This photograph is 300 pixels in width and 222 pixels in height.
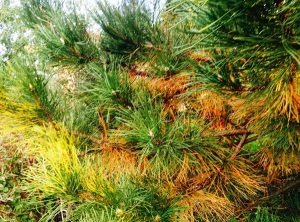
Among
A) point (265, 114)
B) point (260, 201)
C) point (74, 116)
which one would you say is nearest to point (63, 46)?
point (74, 116)

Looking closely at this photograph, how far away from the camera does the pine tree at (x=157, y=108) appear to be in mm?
793

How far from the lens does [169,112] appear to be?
62.0 inches

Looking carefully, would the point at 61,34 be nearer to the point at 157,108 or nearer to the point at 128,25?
the point at 128,25

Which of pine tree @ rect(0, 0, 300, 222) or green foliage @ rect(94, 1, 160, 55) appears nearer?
pine tree @ rect(0, 0, 300, 222)

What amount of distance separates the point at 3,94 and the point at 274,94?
92 centimetres

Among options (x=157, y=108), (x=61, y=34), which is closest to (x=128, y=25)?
(x=61, y=34)

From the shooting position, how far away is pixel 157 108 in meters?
1.21

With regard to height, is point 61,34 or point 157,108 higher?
point 61,34

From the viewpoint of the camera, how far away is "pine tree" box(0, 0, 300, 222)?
79cm

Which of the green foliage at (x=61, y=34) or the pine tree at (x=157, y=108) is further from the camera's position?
the green foliage at (x=61, y=34)

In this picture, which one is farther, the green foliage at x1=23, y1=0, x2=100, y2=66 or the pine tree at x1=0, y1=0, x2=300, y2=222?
the green foliage at x1=23, y1=0, x2=100, y2=66

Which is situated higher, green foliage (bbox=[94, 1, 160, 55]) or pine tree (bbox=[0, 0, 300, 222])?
green foliage (bbox=[94, 1, 160, 55])

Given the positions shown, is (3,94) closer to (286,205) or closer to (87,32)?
(87,32)

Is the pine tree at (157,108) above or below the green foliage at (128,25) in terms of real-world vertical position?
below
